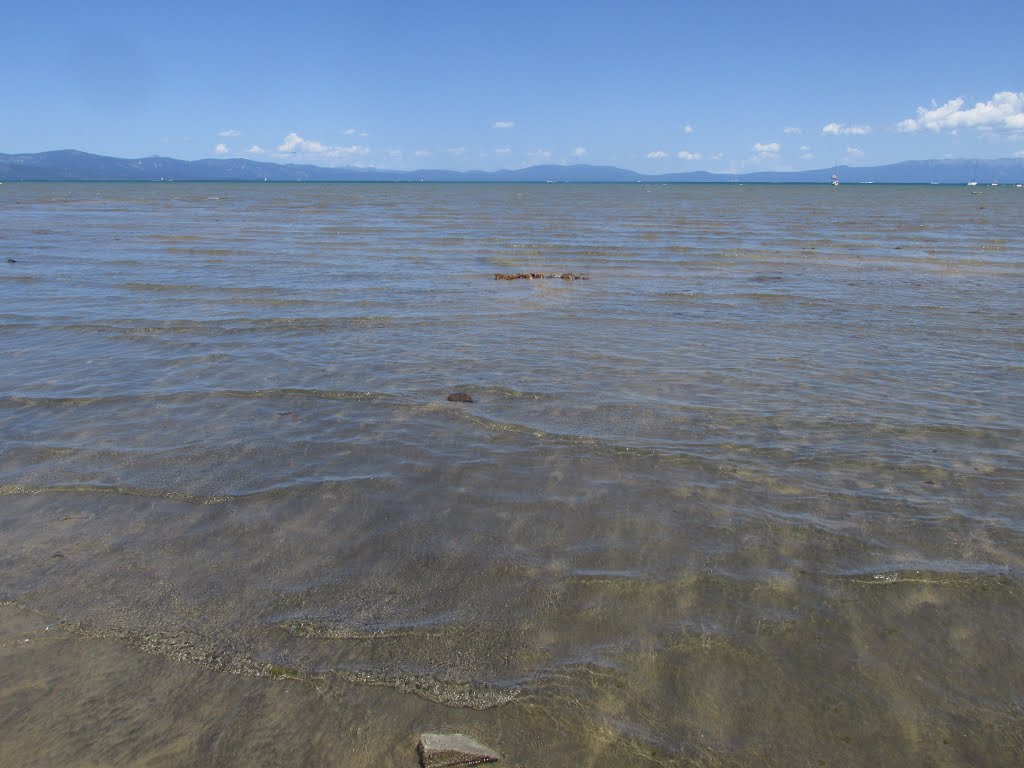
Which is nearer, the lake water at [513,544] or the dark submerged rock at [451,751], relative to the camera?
the dark submerged rock at [451,751]

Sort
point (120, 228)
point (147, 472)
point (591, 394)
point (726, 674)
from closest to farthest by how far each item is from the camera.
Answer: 1. point (726, 674)
2. point (147, 472)
3. point (591, 394)
4. point (120, 228)

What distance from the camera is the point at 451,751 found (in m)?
3.17

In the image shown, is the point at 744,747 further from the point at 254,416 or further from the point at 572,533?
the point at 254,416

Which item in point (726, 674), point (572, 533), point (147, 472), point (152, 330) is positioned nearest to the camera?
point (726, 674)

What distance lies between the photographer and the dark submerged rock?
123 inches

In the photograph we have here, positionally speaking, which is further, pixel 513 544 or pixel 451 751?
pixel 513 544

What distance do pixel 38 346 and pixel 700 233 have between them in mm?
28655

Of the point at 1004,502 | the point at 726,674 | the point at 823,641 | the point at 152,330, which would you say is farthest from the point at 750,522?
the point at 152,330

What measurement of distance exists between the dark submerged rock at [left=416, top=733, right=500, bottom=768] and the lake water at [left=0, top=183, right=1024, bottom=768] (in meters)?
0.08

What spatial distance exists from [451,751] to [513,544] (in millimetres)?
1977

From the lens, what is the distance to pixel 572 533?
522 centimetres

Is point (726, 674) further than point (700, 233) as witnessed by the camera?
No

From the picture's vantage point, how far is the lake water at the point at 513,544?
11.3 ft

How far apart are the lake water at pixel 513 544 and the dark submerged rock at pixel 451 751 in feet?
0.28
